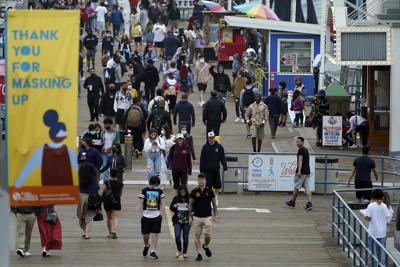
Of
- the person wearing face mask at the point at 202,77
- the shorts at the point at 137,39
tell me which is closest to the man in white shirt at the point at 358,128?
the person wearing face mask at the point at 202,77

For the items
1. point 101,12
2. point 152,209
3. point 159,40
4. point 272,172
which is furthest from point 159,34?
point 152,209

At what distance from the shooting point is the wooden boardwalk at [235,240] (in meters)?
22.2

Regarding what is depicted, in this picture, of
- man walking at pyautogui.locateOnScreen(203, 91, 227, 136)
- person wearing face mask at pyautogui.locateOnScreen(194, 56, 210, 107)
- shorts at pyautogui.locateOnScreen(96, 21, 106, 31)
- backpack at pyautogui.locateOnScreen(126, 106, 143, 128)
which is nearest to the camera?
backpack at pyautogui.locateOnScreen(126, 106, 143, 128)

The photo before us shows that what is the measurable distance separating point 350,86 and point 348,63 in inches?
226

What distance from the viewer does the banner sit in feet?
43.1

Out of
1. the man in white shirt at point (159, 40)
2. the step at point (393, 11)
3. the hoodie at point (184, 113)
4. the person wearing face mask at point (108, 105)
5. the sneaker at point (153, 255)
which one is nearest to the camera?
the sneaker at point (153, 255)

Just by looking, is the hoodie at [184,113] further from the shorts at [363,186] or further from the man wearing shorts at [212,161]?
the shorts at [363,186]

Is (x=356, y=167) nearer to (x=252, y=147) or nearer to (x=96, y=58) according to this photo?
(x=252, y=147)

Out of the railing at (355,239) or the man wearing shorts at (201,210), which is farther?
the man wearing shorts at (201,210)

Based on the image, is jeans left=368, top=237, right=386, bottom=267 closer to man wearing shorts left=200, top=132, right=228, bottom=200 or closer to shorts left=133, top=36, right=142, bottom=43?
man wearing shorts left=200, top=132, right=228, bottom=200

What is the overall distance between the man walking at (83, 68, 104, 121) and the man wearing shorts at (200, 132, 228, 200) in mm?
10851

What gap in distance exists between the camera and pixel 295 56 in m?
43.5

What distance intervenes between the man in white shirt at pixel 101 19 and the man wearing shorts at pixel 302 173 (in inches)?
1149

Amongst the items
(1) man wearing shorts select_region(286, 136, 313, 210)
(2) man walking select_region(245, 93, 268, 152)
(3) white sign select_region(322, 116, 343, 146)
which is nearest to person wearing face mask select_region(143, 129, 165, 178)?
(1) man wearing shorts select_region(286, 136, 313, 210)
